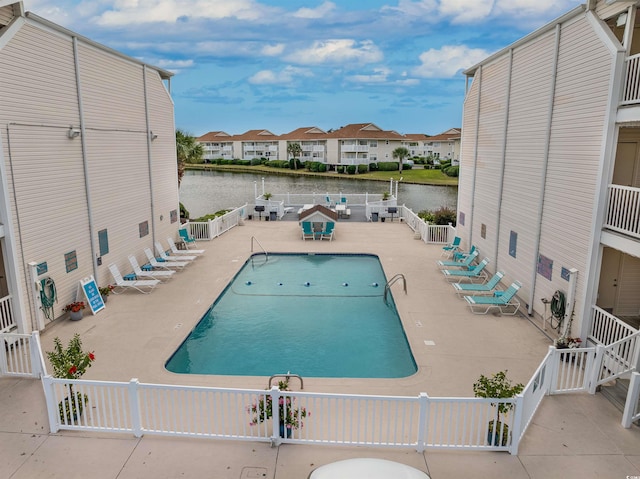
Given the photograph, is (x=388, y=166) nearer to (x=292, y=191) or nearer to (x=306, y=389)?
(x=292, y=191)

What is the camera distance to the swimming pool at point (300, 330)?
983 centimetres

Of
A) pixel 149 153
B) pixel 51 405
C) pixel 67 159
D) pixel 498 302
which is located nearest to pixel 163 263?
pixel 149 153

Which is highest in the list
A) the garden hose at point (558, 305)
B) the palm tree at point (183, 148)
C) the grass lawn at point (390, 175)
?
the palm tree at point (183, 148)

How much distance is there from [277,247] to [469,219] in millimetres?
8187

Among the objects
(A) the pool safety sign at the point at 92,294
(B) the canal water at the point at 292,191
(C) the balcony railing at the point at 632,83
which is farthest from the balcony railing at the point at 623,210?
(B) the canal water at the point at 292,191

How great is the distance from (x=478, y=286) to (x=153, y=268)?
11.1 m

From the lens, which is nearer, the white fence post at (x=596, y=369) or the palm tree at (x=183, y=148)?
the white fence post at (x=596, y=369)

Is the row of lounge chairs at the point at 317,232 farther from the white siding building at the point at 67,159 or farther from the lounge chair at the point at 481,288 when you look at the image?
the lounge chair at the point at 481,288

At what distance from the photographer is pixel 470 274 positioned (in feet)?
48.1

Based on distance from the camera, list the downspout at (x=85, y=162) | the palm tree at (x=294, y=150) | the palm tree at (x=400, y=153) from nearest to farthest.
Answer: the downspout at (x=85, y=162) < the palm tree at (x=400, y=153) < the palm tree at (x=294, y=150)

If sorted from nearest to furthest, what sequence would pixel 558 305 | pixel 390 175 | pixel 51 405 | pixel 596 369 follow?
pixel 51 405 → pixel 596 369 → pixel 558 305 → pixel 390 175

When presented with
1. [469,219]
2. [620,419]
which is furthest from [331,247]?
[620,419]

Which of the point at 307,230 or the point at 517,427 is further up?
the point at 307,230

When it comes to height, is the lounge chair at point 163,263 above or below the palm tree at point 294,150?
below
